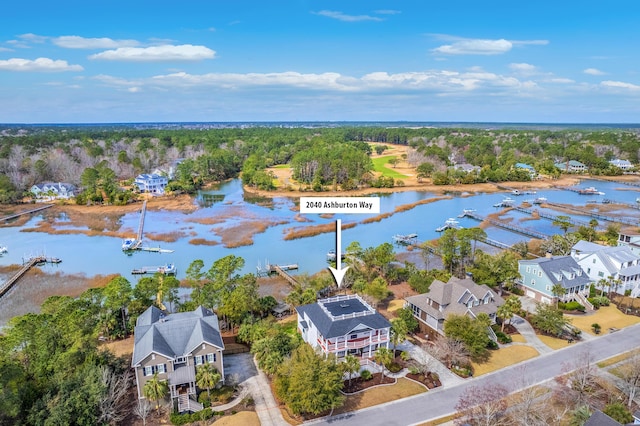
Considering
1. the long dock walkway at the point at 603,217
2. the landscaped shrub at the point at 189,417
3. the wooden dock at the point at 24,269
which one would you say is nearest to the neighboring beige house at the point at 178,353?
the landscaped shrub at the point at 189,417

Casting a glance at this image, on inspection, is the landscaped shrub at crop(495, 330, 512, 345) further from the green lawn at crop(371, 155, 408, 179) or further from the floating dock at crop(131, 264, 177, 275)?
the green lawn at crop(371, 155, 408, 179)

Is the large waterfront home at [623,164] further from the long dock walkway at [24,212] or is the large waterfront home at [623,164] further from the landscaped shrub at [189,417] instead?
the long dock walkway at [24,212]

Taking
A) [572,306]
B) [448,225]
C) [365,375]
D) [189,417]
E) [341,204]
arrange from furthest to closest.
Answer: [448,225]
[572,306]
[341,204]
[365,375]
[189,417]

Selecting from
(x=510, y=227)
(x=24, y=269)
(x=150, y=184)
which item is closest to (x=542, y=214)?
(x=510, y=227)

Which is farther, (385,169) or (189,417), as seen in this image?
(385,169)

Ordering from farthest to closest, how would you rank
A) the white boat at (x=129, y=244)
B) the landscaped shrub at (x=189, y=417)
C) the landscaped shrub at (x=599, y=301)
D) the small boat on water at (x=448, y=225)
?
the small boat on water at (x=448, y=225), the white boat at (x=129, y=244), the landscaped shrub at (x=599, y=301), the landscaped shrub at (x=189, y=417)

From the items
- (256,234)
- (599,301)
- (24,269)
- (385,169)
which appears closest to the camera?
(599,301)

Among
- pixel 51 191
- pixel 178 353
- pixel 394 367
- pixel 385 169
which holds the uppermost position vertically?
pixel 385 169

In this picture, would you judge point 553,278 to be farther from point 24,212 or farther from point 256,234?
point 24,212

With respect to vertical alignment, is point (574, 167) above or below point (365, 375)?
above
